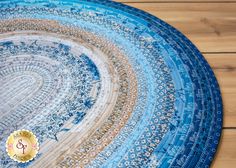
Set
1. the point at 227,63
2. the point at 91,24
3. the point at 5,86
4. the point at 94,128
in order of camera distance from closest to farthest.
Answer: the point at 94,128 < the point at 5,86 < the point at 227,63 < the point at 91,24

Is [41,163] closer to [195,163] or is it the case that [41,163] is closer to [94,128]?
[94,128]

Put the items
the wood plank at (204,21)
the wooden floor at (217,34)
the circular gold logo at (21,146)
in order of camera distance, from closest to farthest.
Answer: the circular gold logo at (21,146) → the wooden floor at (217,34) → the wood plank at (204,21)

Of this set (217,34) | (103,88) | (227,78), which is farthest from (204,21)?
(103,88)

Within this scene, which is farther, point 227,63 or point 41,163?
point 227,63

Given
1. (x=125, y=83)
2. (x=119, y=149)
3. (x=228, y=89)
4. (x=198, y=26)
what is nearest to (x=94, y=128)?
(x=119, y=149)

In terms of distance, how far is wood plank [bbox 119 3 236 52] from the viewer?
1.32m

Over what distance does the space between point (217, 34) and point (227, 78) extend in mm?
274

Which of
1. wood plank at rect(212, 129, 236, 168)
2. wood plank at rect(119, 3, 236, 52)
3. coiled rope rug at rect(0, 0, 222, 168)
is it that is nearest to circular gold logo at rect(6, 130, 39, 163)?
coiled rope rug at rect(0, 0, 222, 168)

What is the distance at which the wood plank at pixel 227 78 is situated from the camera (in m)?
1.03

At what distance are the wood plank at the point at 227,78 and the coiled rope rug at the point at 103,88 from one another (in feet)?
0.11

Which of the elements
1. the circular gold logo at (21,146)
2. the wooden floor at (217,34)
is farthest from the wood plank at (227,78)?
the circular gold logo at (21,146)

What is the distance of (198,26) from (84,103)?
2.04 ft

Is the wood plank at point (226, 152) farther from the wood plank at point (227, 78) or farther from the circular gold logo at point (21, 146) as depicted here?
the circular gold logo at point (21, 146)

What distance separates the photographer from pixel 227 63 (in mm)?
1227
